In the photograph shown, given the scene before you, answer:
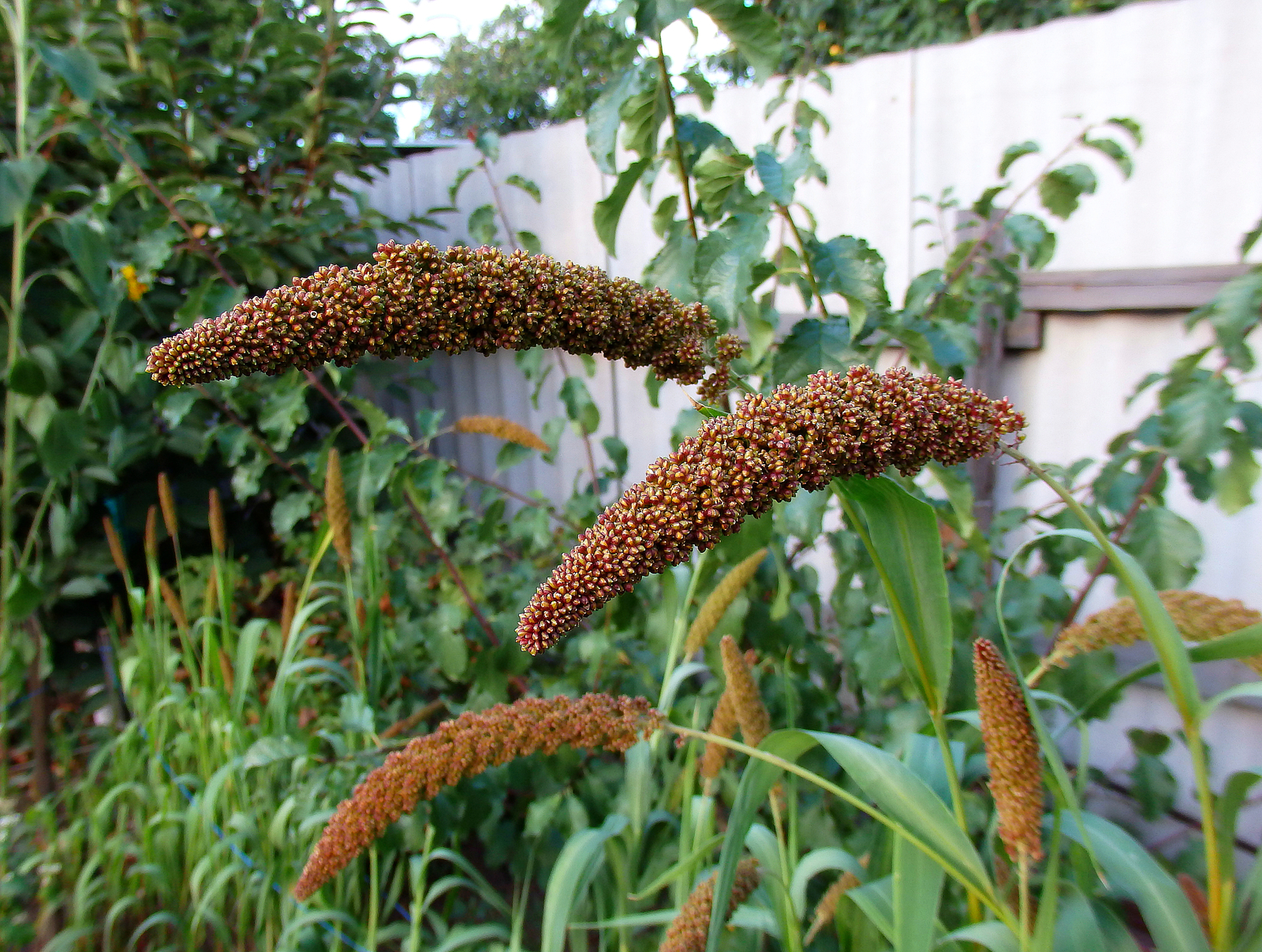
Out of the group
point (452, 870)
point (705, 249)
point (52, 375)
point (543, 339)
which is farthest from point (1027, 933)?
point (52, 375)

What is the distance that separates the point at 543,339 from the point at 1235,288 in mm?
1126

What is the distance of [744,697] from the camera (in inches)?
41.3

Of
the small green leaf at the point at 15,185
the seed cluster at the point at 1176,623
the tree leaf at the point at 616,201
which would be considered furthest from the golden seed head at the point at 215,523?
the seed cluster at the point at 1176,623

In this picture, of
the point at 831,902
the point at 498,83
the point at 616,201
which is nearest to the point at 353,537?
the point at 616,201

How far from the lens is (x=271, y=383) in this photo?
2477 mm

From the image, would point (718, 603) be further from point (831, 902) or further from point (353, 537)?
point (353, 537)

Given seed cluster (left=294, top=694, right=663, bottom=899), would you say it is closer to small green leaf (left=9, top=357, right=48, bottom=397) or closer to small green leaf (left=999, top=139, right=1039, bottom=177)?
small green leaf (left=999, top=139, right=1039, bottom=177)

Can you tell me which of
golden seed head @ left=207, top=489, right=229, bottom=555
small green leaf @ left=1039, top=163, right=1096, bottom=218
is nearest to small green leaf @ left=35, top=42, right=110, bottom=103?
golden seed head @ left=207, top=489, right=229, bottom=555

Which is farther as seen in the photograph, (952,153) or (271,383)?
(271,383)

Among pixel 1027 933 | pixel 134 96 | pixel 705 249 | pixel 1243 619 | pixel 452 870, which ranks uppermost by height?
pixel 134 96

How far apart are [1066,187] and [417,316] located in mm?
1359

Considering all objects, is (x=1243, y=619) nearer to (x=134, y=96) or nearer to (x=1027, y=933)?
(x=1027, y=933)

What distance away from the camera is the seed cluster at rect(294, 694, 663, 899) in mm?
1030

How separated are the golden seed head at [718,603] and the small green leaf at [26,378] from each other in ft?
6.49
